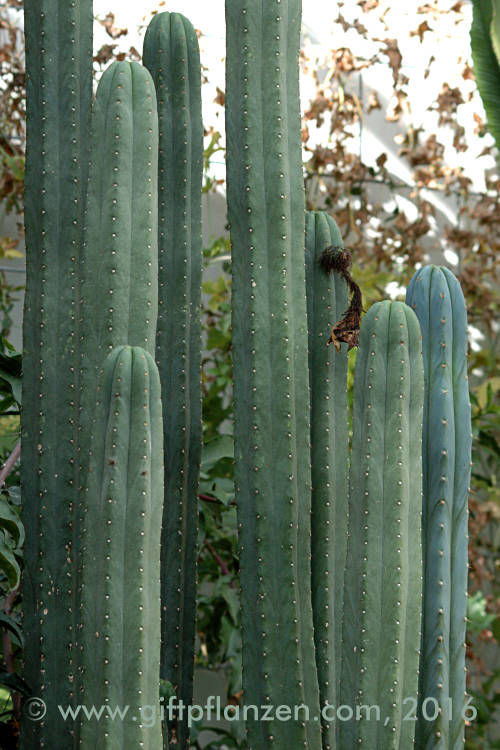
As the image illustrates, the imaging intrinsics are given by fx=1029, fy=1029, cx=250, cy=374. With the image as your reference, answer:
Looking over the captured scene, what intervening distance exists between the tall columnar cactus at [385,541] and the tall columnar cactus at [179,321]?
399mm

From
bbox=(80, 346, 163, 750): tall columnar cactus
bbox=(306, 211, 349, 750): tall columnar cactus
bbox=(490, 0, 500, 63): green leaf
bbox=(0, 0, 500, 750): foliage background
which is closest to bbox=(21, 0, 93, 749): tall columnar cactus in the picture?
bbox=(80, 346, 163, 750): tall columnar cactus

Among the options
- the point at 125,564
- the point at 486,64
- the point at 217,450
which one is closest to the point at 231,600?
the point at 217,450

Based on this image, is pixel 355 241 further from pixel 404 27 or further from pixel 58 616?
pixel 58 616

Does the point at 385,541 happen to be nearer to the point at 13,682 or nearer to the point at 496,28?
the point at 13,682

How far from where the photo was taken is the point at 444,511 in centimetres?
158

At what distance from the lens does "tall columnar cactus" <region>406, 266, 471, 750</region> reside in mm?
1562

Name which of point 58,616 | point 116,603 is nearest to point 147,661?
point 116,603

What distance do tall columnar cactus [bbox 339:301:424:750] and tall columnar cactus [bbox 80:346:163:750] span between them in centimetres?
28

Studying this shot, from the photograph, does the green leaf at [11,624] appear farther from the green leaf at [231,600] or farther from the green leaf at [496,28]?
the green leaf at [496,28]

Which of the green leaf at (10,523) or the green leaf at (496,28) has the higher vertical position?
the green leaf at (496,28)

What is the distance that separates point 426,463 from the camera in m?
1.59

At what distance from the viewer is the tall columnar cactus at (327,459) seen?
165cm

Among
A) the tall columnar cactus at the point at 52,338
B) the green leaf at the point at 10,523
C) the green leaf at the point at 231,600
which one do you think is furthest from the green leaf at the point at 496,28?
the green leaf at the point at 10,523

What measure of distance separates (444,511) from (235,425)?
35cm
